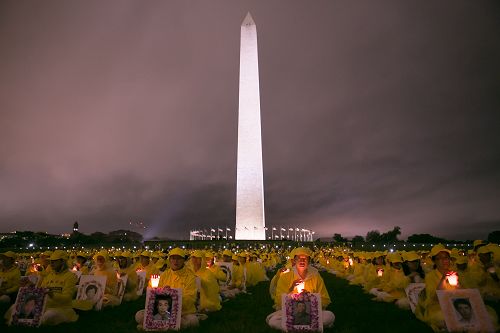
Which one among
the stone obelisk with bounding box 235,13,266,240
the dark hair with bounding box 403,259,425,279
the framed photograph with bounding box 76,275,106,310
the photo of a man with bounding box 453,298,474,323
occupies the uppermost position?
the stone obelisk with bounding box 235,13,266,240

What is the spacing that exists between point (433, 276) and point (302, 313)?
9.36 feet

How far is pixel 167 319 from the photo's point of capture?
7059mm

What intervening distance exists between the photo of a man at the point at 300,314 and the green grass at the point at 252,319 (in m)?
0.91

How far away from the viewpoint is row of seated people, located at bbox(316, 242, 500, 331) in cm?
734

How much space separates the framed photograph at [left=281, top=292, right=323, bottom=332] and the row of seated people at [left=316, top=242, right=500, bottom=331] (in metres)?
2.45

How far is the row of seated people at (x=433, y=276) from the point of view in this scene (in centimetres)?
734

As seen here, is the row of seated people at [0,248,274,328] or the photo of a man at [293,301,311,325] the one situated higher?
the row of seated people at [0,248,274,328]

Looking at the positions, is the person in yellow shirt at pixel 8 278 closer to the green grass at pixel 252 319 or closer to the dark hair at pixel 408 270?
the green grass at pixel 252 319

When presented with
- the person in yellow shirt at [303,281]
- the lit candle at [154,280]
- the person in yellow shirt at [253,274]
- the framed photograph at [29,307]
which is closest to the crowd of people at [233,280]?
the person in yellow shirt at [303,281]

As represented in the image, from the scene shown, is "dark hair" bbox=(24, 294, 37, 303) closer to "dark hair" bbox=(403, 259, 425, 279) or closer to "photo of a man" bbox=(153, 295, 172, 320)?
"photo of a man" bbox=(153, 295, 172, 320)

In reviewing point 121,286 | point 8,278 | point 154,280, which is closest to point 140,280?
point 121,286

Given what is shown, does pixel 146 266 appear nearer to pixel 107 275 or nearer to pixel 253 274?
pixel 107 275

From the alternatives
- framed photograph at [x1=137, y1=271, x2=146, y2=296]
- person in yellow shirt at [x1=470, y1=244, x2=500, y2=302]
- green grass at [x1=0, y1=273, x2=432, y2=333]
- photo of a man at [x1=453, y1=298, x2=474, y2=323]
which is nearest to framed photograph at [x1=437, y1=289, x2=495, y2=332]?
photo of a man at [x1=453, y1=298, x2=474, y2=323]

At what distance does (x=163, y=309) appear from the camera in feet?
23.3
